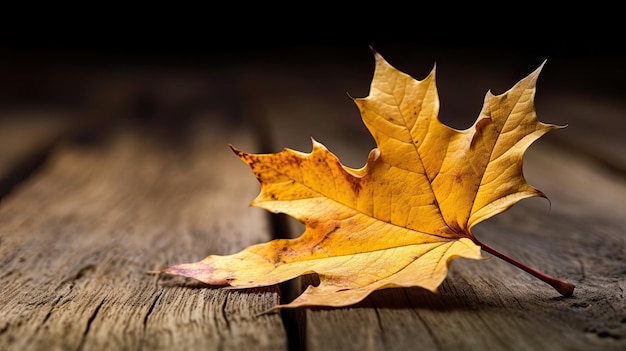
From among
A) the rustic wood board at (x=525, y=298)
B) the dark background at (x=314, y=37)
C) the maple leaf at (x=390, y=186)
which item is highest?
the dark background at (x=314, y=37)

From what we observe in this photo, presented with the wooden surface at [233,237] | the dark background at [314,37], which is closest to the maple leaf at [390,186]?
the wooden surface at [233,237]

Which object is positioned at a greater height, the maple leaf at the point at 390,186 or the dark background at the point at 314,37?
the dark background at the point at 314,37

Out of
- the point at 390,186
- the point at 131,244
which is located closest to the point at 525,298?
the point at 390,186

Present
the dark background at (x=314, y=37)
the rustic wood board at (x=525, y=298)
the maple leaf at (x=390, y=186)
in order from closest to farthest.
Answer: the rustic wood board at (x=525, y=298) → the maple leaf at (x=390, y=186) → the dark background at (x=314, y=37)

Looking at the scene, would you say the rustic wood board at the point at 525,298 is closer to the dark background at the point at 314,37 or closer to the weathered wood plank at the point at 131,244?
the weathered wood plank at the point at 131,244

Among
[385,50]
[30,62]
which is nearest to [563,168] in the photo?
[385,50]

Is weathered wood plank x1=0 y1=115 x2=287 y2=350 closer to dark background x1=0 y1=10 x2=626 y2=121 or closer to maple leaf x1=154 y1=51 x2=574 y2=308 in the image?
maple leaf x1=154 y1=51 x2=574 y2=308

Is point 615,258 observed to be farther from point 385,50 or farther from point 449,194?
point 385,50
